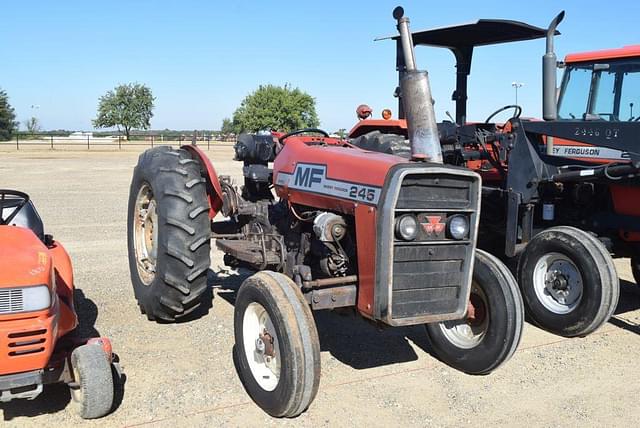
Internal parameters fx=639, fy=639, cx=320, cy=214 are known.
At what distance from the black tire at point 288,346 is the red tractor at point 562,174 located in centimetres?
229

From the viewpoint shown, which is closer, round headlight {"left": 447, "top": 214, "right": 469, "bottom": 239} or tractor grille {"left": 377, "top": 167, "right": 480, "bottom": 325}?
tractor grille {"left": 377, "top": 167, "right": 480, "bottom": 325}

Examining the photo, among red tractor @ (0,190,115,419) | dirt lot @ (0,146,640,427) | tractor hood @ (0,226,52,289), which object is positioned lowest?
dirt lot @ (0,146,640,427)

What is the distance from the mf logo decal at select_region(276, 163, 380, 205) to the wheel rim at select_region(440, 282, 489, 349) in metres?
1.07

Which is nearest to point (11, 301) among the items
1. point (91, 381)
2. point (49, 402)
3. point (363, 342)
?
point (91, 381)

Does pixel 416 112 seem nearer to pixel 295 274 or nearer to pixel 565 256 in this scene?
pixel 295 274

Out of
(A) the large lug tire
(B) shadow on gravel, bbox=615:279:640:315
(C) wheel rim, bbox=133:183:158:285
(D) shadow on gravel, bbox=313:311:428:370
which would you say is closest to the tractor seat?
(C) wheel rim, bbox=133:183:158:285

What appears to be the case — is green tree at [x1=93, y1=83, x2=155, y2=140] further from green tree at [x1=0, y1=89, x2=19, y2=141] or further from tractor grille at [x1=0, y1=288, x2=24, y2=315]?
tractor grille at [x1=0, y1=288, x2=24, y2=315]

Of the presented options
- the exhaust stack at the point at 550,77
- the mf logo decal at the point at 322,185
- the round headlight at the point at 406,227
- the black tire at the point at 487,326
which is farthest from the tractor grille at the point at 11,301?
the exhaust stack at the point at 550,77

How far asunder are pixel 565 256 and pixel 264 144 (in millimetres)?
2734

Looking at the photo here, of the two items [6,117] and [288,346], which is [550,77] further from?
[6,117]

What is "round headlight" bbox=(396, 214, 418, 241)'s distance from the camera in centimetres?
343

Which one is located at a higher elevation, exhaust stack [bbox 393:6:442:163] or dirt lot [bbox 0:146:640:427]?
exhaust stack [bbox 393:6:442:163]

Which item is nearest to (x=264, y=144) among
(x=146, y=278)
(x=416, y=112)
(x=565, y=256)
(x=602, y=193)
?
(x=146, y=278)

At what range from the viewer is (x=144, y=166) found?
514 cm
